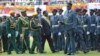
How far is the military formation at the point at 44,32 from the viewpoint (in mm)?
21672

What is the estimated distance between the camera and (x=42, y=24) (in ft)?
72.0

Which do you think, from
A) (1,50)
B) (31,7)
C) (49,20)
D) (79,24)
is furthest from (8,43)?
(31,7)

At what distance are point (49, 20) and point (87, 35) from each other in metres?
1.97

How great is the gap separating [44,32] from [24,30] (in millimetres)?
964

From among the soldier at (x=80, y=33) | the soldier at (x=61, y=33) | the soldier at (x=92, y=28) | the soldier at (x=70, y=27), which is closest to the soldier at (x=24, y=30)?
the soldier at (x=61, y=33)

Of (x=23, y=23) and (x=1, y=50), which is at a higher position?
(x=23, y=23)

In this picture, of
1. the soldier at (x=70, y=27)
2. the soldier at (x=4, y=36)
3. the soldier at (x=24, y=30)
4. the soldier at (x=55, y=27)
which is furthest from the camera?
the soldier at (x=4, y=36)

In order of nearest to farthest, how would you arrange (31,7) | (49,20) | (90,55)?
(90,55) < (49,20) < (31,7)

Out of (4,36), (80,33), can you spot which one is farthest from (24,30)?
(80,33)

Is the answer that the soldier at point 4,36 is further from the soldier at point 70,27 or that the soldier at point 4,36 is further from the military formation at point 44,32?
the soldier at point 70,27

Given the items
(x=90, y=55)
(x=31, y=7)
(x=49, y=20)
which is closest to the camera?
(x=90, y=55)

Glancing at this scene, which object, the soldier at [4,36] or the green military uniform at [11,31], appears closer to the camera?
the green military uniform at [11,31]

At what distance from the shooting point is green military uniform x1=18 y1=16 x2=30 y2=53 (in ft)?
70.8

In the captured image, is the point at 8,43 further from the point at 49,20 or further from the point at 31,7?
the point at 31,7
